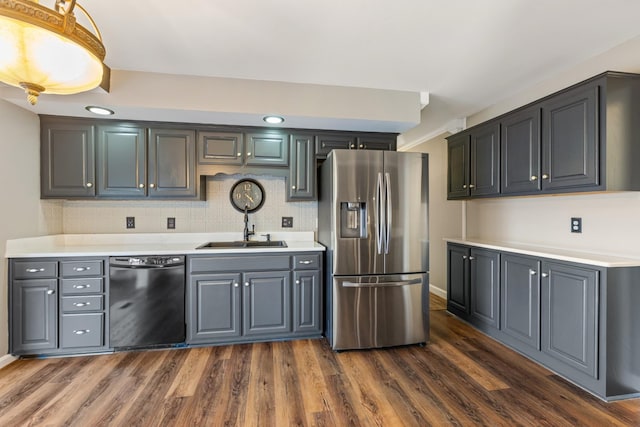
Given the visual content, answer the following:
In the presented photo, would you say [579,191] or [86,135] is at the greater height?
[86,135]

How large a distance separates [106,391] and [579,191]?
11.5 ft

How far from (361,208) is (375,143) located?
95cm

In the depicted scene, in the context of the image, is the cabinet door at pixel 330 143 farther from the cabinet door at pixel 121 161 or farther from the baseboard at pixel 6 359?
the baseboard at pixel 6 359

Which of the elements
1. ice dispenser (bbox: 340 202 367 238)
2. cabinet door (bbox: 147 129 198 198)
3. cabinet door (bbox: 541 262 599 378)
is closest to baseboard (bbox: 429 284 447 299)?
cabinet door (bbox: 541 262 599 378)

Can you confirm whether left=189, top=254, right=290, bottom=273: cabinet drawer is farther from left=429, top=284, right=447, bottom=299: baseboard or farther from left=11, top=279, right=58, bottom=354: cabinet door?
left=429, top=284, right=447, bottom=299: baseboard

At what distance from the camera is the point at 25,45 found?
102 centimetres

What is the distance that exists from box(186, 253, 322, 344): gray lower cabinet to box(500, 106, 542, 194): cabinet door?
6.14 ft

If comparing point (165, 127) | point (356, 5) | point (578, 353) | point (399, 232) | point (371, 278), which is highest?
point (356, 5)

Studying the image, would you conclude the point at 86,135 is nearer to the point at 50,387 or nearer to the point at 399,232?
the point at 50,387

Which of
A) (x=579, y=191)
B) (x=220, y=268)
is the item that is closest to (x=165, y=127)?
(x=220, y=268)

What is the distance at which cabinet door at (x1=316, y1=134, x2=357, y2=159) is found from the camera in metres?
3.16

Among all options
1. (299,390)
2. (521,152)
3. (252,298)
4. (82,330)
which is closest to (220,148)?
(252,298)

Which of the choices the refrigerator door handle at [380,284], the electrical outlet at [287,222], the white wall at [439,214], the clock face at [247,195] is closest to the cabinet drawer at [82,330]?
the clock face at [247,195]

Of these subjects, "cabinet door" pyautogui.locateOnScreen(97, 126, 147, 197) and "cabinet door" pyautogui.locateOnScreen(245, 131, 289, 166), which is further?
"cabinet door" pyautogui.locateOnScreen(245, 131, 289, 166)
